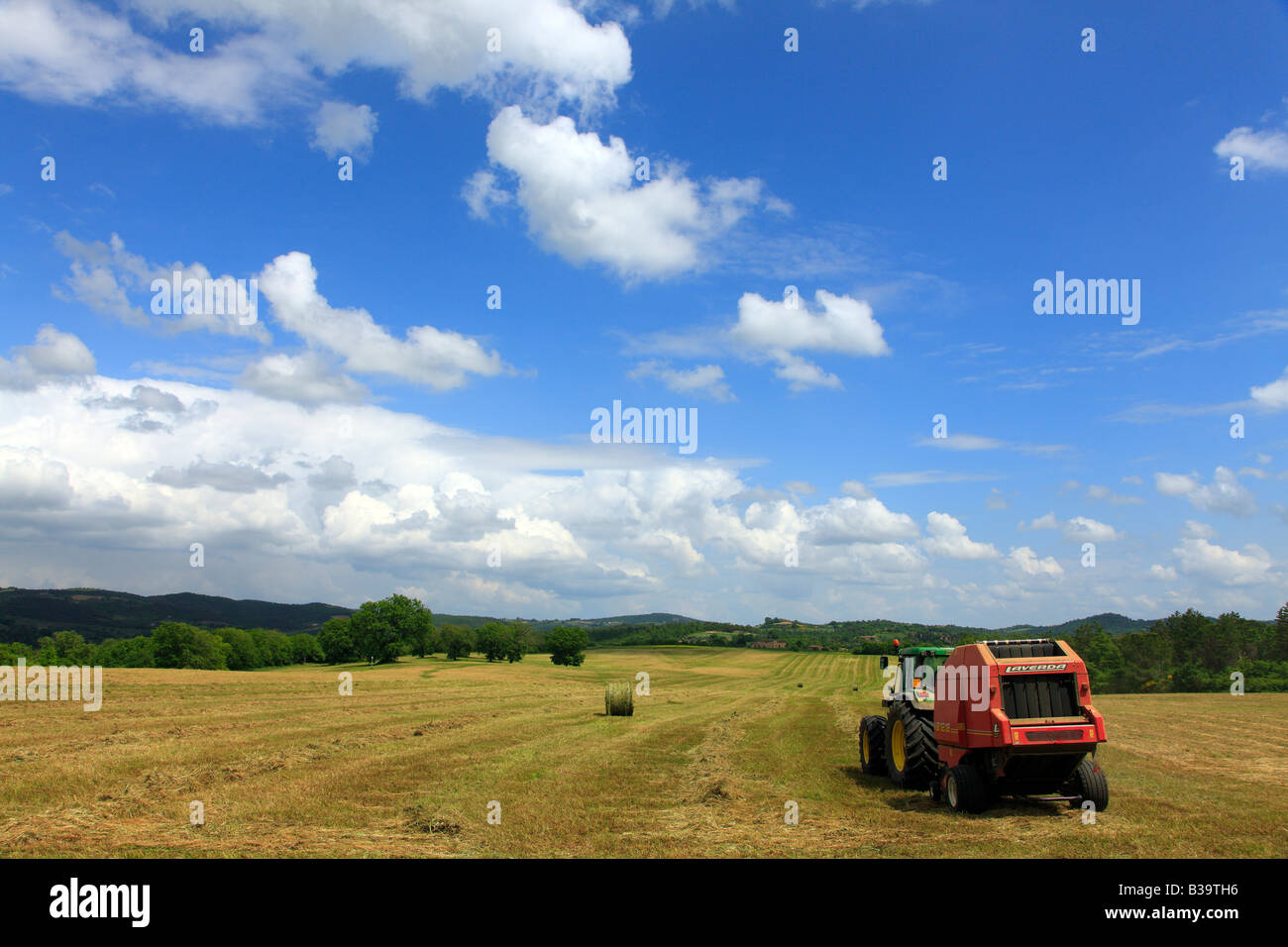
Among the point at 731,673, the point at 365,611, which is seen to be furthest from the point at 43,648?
the point at 731,673

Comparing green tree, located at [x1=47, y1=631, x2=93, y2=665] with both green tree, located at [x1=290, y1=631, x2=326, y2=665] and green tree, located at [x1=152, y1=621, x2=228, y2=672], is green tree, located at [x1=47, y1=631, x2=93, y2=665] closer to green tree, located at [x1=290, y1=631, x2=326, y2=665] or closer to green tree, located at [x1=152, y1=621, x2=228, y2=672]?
green tree, located at [x1=152, y1=621, x2=228, y2=672]

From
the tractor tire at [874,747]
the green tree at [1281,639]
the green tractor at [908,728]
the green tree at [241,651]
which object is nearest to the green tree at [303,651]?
the green tree at [241,651]

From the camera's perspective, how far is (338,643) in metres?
90.9

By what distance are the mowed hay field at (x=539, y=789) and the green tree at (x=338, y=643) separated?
6442cm

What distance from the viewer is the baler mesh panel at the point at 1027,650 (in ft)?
42.0

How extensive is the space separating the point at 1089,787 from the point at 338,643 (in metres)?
90.9

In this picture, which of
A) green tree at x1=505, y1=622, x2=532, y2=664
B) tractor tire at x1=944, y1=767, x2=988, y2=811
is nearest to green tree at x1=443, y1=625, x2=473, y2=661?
green tree at x1=505, y1=622, x2=532, y2=664

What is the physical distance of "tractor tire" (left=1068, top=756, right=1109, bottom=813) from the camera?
12.3 metres

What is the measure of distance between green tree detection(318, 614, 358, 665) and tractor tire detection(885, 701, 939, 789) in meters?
85.4

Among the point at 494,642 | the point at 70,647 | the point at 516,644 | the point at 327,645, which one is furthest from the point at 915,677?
the point at 70,647

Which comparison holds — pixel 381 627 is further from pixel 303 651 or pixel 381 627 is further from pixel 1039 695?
pixel 1039 695

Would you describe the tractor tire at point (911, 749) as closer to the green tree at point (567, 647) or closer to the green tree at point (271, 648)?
the green tree at point (567, 647)

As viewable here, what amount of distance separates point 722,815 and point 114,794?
33.0 feet
